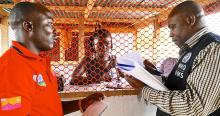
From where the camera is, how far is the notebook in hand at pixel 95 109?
122cm

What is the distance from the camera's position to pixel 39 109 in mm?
1035

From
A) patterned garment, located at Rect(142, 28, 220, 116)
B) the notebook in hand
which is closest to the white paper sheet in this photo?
patterned garment, located at Rect(142, 28, 220, 116)

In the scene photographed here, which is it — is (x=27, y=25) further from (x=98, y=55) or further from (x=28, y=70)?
(x=98, y=55)

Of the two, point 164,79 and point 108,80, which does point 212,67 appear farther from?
point 108,80

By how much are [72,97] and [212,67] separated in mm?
902

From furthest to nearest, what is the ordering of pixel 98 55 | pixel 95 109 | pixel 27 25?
pixel 98 55 → pixel 95 109 → pixel 27 25

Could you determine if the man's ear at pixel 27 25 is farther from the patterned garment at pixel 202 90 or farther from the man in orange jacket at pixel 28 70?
the patterned garment at pixel 202 90

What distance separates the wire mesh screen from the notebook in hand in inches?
15.3

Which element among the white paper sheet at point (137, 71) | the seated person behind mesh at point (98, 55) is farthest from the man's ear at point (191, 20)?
the seated person behind mesh at point (98, 55)

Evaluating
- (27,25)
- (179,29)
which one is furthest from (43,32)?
(179,29)

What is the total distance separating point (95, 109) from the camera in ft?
4.06

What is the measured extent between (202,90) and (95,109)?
522mm

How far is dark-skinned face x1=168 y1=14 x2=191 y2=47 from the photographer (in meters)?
1.29

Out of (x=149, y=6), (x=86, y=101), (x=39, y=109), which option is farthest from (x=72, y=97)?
(x=149, y=6)
